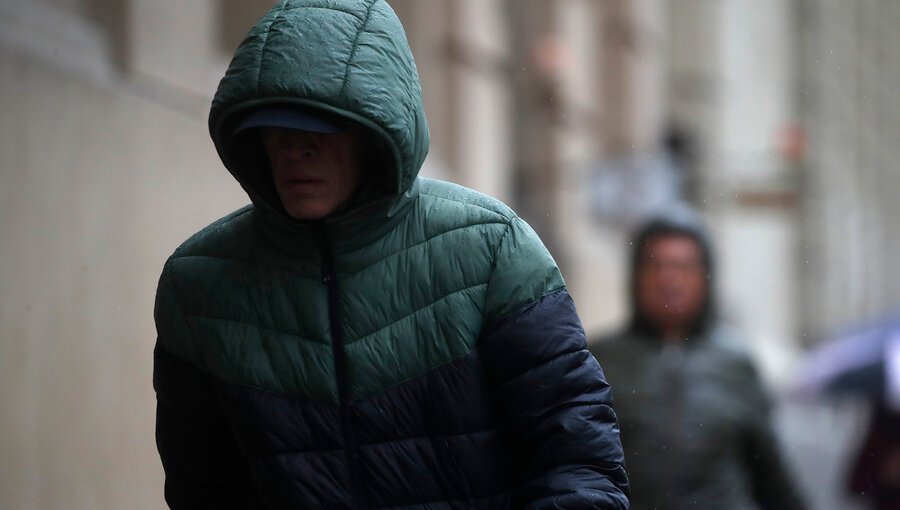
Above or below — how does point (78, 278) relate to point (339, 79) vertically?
below

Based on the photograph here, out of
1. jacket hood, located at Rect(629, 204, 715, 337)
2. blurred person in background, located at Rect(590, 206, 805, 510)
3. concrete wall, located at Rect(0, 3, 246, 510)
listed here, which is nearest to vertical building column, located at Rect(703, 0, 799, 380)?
jacket hood, located at Rect(629, 204, 715, 337)

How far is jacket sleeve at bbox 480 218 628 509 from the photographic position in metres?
2.79

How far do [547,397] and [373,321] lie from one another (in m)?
0.30

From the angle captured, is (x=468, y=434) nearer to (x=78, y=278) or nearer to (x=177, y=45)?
(x=78, y=278)

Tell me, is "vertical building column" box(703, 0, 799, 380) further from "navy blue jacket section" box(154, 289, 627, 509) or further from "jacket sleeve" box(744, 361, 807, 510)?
"navy blue jacket section" box(154, 289, 627, 509)

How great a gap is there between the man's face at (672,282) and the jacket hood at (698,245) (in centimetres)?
2

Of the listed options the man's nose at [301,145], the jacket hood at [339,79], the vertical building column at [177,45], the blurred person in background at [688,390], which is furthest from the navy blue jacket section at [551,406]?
the vertical building column at [177,45]

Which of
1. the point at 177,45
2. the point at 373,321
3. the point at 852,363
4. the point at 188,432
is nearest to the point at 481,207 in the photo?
the point at 373,321

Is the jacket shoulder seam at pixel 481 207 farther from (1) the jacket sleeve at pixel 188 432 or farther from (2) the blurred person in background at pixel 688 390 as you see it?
(2) the blurred person in background at pixel 688 390

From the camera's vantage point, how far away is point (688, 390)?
555 centimetres

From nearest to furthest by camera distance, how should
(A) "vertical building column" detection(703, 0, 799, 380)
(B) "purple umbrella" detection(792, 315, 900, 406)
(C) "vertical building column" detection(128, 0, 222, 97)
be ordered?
(C) "vertical building column" detection(128, 0, 222, 97)
(B) "purple umbrella" detection(792, 315, 900, 406)
(A) "vertical building column" detection(703, 0, 799, 380)

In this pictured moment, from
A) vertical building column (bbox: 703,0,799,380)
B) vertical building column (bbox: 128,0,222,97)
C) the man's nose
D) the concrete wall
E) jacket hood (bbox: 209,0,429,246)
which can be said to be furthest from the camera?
vertical building column (bbox: 703,0,799,380)

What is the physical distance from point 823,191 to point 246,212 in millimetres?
36397

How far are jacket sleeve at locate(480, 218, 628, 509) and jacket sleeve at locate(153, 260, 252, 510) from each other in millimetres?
493
